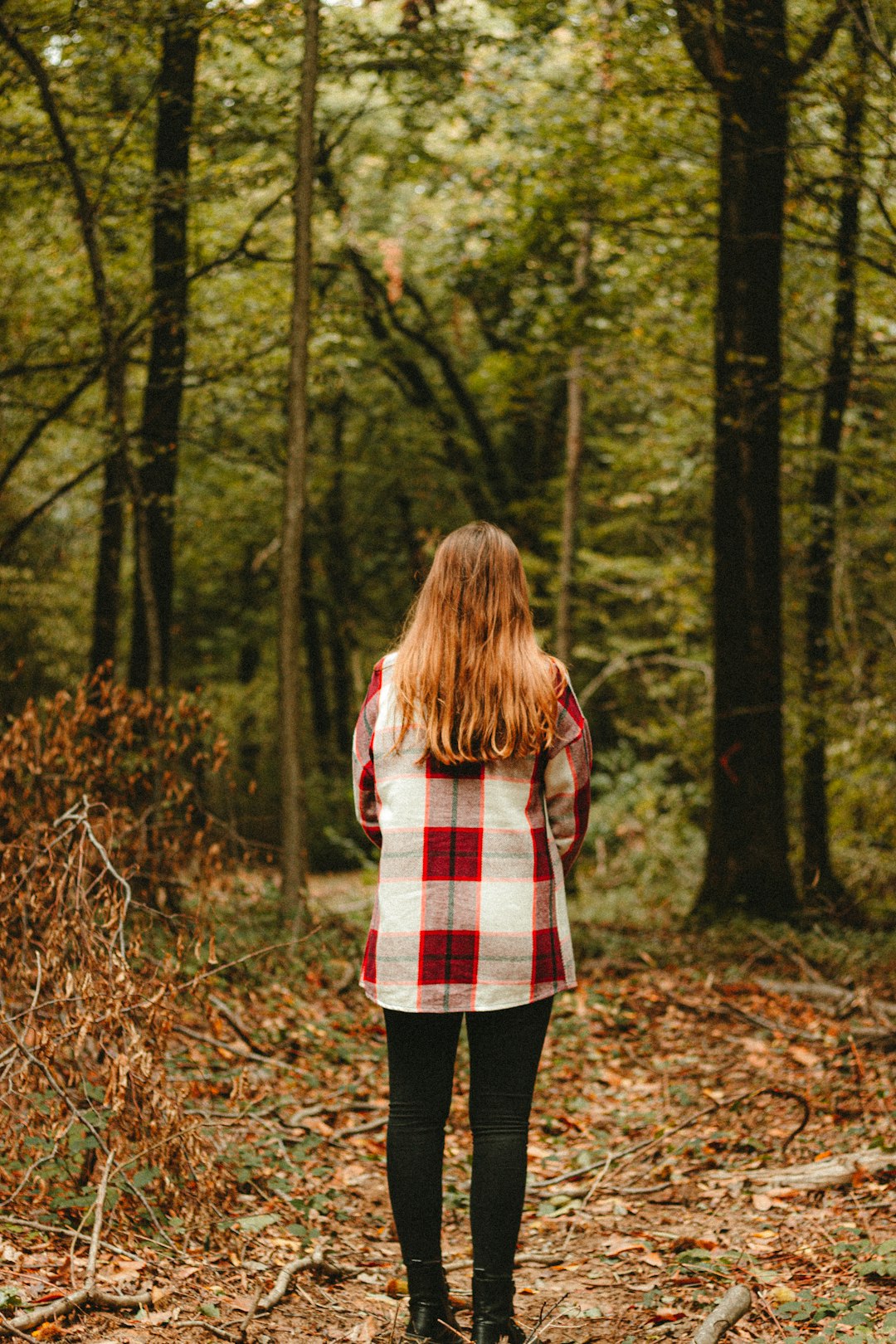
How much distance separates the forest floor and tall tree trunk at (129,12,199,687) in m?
2.94

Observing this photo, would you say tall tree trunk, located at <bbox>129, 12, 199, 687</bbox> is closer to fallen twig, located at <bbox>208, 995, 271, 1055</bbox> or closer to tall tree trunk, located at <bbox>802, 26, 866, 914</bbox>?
fallen twig, located at <bbox>208, 995, 271, 1055</bbox>

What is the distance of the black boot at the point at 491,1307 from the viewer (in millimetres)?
2857

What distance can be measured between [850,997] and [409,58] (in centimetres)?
776

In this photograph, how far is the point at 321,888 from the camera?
17.9m

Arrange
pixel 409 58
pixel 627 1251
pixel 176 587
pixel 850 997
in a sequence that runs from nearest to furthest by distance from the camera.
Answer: pixel 627 1251 < pixel 850 997 < pixel 409 58 < pixel 176 587

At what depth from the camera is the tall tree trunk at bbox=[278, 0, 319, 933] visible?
760 centimetres

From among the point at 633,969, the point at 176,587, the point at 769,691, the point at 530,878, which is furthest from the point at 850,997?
the point at 176,587

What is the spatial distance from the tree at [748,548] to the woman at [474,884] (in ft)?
22.4

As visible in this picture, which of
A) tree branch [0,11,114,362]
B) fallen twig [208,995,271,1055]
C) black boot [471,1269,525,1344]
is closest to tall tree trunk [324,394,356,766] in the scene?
tree branch [0,11,114,362]

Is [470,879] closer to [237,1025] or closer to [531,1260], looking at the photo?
[531,1260]

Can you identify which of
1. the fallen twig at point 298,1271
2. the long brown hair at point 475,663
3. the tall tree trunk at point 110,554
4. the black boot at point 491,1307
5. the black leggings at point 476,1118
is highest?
the tall tree trunk at point 110,554

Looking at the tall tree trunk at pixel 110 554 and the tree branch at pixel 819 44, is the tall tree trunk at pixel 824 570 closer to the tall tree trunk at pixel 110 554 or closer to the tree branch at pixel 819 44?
the tree branch at pixel 819 44

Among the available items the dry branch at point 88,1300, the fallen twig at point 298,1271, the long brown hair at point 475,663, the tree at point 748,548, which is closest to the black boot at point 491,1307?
the fallen twig at point 298,1271

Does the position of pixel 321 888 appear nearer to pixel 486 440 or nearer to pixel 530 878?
pixel 486 440
